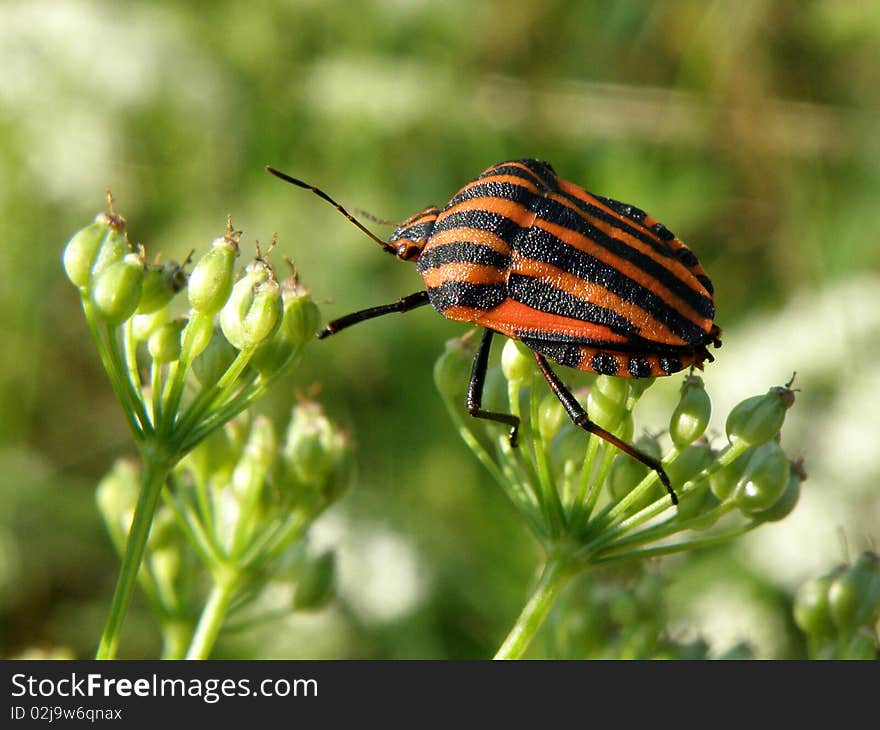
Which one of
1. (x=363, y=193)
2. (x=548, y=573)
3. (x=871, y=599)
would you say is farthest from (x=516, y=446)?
(x=363, y=193)

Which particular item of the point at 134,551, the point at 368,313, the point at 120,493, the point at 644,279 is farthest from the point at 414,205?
the point at 134,551

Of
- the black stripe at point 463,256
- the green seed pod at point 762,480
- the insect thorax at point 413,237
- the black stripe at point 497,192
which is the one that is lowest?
the green seed pod at point 762,480

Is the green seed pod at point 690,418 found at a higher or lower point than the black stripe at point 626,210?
lower

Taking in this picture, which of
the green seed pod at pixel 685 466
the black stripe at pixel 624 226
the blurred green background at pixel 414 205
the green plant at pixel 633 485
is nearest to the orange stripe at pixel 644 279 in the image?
the black stripe at pixel 624 226

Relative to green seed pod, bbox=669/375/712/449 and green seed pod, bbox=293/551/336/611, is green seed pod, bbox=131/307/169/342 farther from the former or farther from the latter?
green seed pod, bbox=669/375/712/449

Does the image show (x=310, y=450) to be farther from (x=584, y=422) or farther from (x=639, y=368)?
(x=639, y=368)

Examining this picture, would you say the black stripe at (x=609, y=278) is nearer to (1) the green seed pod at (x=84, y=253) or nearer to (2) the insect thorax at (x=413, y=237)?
(2) the insect thorax at (x=413, y=237)
